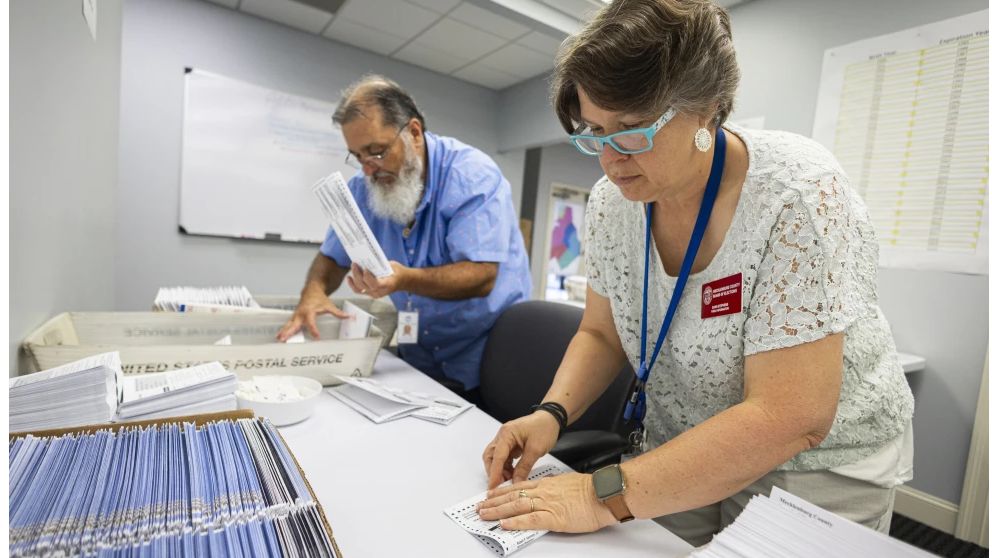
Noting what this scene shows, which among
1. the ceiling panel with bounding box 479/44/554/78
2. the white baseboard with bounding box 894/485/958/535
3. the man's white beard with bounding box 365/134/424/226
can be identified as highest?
the ceiling panel with bounding box 479/44/554/78

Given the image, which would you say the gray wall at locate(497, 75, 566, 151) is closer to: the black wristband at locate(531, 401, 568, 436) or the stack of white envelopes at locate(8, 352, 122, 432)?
the black wristband at locate(531, 401, 568, 436)

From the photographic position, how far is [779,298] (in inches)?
26.9

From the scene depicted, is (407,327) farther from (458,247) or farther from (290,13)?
(290,13)

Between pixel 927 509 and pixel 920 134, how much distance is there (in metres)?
1.56

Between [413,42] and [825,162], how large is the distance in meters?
3.57

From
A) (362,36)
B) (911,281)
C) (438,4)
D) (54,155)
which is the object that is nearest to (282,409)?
(54,155)

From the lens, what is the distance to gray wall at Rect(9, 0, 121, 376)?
0.79 meters

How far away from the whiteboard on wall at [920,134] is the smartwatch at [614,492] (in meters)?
2.19

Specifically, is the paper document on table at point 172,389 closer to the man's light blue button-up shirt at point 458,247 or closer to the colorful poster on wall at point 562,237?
the man's light blue button-up shirt at point 458,247

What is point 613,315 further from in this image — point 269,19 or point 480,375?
point 269,19

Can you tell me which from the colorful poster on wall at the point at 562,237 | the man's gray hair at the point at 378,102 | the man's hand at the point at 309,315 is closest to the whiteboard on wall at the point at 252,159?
the man's gray hair at the point at 378,102

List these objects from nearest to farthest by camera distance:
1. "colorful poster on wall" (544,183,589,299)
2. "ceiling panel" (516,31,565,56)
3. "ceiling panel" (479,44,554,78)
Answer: "ceiling panel" (516,31,565,56) < "ceiling panel" (479,44,554,78) < "colorful poster on wall" (544,183,589,299)

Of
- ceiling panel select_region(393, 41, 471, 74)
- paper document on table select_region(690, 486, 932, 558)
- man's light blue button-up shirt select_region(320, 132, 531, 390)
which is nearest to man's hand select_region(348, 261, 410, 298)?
man's light blue button-up shirt select_region(320, 132, 531, 390)

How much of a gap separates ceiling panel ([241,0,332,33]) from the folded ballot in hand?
3.01m
